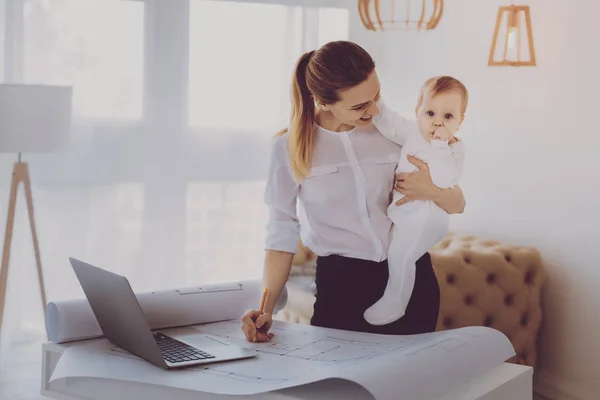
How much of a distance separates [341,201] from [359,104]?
23 cm

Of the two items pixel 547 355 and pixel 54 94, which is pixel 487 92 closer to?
pixel 547 355

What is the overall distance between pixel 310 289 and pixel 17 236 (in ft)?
5.36

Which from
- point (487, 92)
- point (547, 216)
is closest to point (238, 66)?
point (487, 92)

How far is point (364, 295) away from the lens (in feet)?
6.17

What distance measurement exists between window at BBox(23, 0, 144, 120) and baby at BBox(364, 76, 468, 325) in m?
3.07

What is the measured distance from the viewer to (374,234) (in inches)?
72.7

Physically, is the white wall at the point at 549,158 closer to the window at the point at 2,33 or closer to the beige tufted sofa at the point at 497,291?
the beige tufted sofa at the point at 497,291

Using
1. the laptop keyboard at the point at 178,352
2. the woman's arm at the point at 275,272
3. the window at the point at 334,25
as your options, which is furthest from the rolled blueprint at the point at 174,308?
the window at the point at 334,25

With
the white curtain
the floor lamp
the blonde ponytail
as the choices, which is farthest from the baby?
the white curtain

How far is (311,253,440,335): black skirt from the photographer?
1.87 metres

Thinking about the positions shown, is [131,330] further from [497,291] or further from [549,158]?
[549,158]

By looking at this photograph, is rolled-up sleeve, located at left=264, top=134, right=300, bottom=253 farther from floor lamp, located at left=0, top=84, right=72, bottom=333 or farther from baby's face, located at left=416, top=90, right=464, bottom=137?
floor lamp, located at left=0, top=84, right=72, bottom=333

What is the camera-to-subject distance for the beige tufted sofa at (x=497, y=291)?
3.61 metres

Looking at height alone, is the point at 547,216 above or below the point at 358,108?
below
